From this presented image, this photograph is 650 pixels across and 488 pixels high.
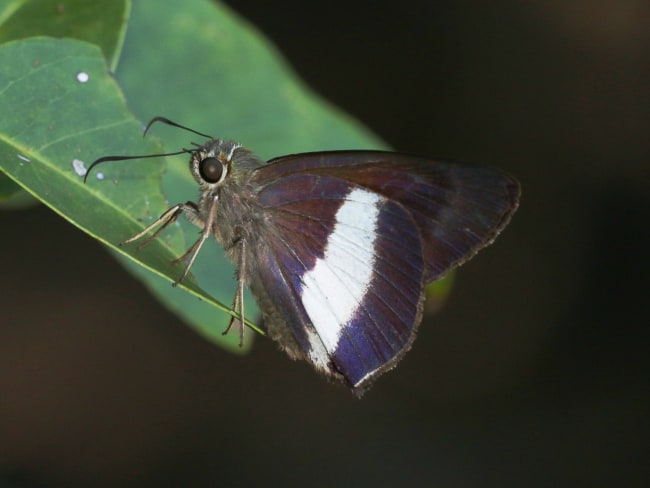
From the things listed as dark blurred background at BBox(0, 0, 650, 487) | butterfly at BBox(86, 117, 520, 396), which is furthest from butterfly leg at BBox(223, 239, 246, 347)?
dark blurred background at BBox(0, 0, 650, 487)

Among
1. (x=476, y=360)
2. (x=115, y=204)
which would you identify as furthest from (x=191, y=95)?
(x=476, y=360)

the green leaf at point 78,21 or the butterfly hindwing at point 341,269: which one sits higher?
the green leaf at point 78,21

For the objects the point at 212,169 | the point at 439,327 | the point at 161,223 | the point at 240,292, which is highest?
the point at 212,169

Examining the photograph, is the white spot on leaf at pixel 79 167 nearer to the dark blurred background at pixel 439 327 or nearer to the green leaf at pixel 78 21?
the green leaf at pixel 78 21

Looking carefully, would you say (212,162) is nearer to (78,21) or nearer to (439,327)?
(78,21)

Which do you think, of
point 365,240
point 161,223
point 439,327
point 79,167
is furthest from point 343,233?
point 439,327

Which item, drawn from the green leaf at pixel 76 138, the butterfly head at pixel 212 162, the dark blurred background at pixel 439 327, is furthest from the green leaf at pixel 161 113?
the dark blurred background at pixel 439 327

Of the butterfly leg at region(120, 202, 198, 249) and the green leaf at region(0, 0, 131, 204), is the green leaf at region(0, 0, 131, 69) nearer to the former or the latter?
the green leaf at region(0, 0, 131, 204)
